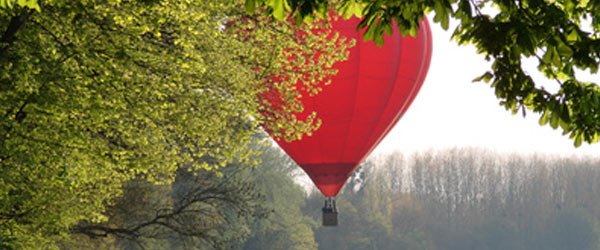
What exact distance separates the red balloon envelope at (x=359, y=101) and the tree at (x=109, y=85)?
7049 mm

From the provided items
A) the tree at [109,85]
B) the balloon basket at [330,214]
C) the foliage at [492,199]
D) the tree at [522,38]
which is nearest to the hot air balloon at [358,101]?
the balloon basket at [330,214]

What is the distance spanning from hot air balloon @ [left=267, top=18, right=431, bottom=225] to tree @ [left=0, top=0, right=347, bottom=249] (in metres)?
7.04

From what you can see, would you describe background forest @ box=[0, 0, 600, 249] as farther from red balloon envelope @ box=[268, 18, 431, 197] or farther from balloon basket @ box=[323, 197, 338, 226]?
balloon basket @ box=[323, 197, 338, 226]

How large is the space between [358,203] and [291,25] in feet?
237

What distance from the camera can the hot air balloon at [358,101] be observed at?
24.6 metres

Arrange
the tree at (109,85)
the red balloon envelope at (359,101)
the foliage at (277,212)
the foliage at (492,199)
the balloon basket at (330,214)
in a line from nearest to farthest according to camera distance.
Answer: the tree at (109,85)
the red balloon envelope at (359,101)
the balloon basket at (330,214)
the foliage at (277,212)
the foliage at (492,199)

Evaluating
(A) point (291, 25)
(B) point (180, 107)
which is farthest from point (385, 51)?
(B) point (180, 107)

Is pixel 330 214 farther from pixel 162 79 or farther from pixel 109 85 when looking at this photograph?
pixel 109 85

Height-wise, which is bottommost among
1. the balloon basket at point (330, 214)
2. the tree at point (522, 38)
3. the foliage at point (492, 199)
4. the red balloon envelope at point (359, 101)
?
the tree at point (522, 38)

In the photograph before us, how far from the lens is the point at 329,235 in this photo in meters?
86.6

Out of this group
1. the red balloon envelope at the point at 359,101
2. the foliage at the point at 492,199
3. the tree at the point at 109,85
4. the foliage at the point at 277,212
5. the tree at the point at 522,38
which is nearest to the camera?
the tree at the point at 522,38

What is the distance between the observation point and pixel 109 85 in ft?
47.6

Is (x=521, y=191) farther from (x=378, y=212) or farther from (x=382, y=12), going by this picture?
(x=382, y=12)

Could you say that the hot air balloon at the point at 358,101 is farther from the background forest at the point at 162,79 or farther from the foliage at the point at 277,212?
the foliage at the point at 277,212
